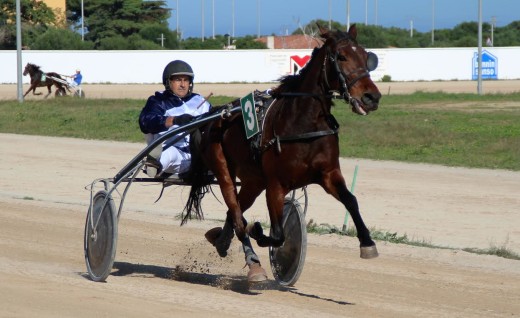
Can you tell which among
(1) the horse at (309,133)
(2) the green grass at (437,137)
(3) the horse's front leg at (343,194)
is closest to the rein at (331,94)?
(1) the horse at (309,133)

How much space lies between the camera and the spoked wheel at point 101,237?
24.7 ft

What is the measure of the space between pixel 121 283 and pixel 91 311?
1.28 metres

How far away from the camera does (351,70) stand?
636 centimetres

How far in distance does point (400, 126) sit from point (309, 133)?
1565 cm

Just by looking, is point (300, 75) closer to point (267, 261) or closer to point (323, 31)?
point (323, 31)

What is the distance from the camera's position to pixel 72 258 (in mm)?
8805

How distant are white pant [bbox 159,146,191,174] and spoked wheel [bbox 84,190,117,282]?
0.48 meters

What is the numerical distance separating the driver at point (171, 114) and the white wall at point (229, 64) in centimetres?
4195

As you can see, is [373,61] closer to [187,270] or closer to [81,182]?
[187,270]

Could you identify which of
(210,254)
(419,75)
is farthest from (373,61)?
(419,75)

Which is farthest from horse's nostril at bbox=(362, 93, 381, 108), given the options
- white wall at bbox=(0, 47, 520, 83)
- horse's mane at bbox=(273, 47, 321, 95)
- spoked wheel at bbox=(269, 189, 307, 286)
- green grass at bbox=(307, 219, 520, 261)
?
white wall at bbox=(0, 47, 520, 83)

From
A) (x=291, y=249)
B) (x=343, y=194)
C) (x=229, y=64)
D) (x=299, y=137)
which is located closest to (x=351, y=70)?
(x=299, y=137)

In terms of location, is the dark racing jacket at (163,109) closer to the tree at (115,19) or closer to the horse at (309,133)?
the horse at (309,133)

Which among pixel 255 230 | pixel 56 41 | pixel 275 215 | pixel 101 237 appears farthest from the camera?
pixel 56 41
